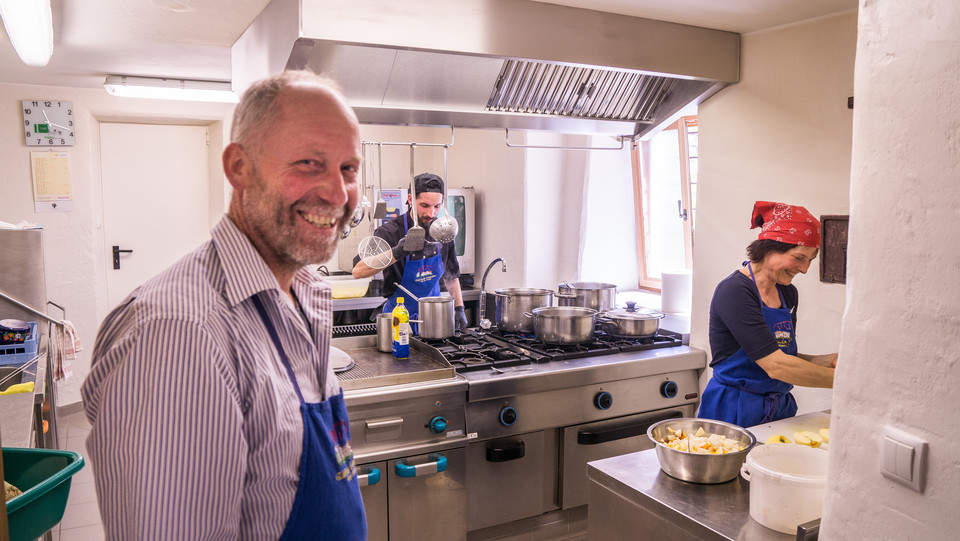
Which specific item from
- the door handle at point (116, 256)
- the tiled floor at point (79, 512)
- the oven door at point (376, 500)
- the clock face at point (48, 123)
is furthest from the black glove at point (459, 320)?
the clock face at point (48, 123)

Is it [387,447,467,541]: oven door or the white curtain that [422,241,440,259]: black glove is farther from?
[387,447,467,541]: oven door

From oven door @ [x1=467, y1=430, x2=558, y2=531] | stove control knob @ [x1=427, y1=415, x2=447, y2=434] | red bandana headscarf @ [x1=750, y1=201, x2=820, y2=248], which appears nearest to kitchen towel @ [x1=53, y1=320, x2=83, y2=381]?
stove control knob @ [x1=427, y1=415, x2=447, y2=434]

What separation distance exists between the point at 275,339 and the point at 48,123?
5179mm

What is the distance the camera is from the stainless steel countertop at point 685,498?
1657mm

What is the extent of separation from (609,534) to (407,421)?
1034mm

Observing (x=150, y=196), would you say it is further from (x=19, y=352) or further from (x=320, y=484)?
(x=320, y=484)

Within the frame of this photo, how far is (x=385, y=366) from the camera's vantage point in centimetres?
298

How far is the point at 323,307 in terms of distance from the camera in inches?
57.0

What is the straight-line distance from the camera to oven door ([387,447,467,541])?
2.71 metres

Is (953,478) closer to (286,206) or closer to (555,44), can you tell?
(286,206)

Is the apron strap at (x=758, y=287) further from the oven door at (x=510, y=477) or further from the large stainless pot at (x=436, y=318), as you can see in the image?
the large stainless pot at (x=436, y=318)

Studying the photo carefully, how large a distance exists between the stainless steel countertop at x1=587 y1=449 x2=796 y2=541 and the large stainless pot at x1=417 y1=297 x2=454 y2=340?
4.80 ft

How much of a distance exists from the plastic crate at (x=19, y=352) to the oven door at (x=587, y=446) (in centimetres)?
254

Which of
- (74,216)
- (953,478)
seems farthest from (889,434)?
(74,216)
